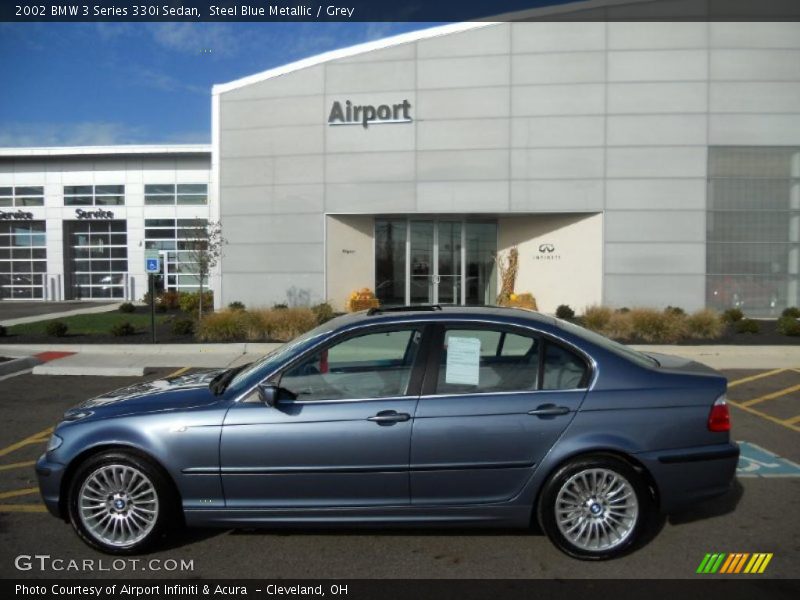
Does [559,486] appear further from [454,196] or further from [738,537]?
[454,196]

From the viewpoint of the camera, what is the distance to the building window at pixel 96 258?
1262 inches

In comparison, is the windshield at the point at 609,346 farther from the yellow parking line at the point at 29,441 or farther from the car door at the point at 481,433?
the yellow parking line at the point at 29,441

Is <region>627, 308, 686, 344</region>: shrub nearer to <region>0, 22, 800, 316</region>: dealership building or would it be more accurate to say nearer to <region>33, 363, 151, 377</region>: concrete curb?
<region>0, 22, 800, 316</region>: dealership building

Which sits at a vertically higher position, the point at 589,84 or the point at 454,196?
the point at 589,84

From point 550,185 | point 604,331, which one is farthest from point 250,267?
point 604,331

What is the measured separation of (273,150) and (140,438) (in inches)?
710

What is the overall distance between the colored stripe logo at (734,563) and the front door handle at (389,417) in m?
1.96

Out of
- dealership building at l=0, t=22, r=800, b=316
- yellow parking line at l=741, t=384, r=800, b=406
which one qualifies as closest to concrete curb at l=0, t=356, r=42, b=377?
dealership building at l=0, t=22, r=800, b=316

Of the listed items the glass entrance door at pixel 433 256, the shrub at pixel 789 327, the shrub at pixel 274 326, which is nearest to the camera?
the shrub at pixel 789 327

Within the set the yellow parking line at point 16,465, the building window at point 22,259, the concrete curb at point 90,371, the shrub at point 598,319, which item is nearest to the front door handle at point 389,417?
the yellow parking line at point 16,465

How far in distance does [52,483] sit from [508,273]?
1812 centimetres

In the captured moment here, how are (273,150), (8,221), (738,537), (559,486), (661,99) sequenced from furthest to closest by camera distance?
(8,221), (273,150), (661,99), (738,537), (559,486)

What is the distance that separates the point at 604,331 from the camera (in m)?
15.0

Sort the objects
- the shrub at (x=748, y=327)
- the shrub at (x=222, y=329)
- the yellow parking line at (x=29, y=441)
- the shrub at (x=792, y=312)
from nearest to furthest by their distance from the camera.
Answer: the yellow parking line at (x=29, y=441) < the shrub at (x=222, y=329) < the shrub at (x=748, y=327) < the shrub at (x=792, y=312)
